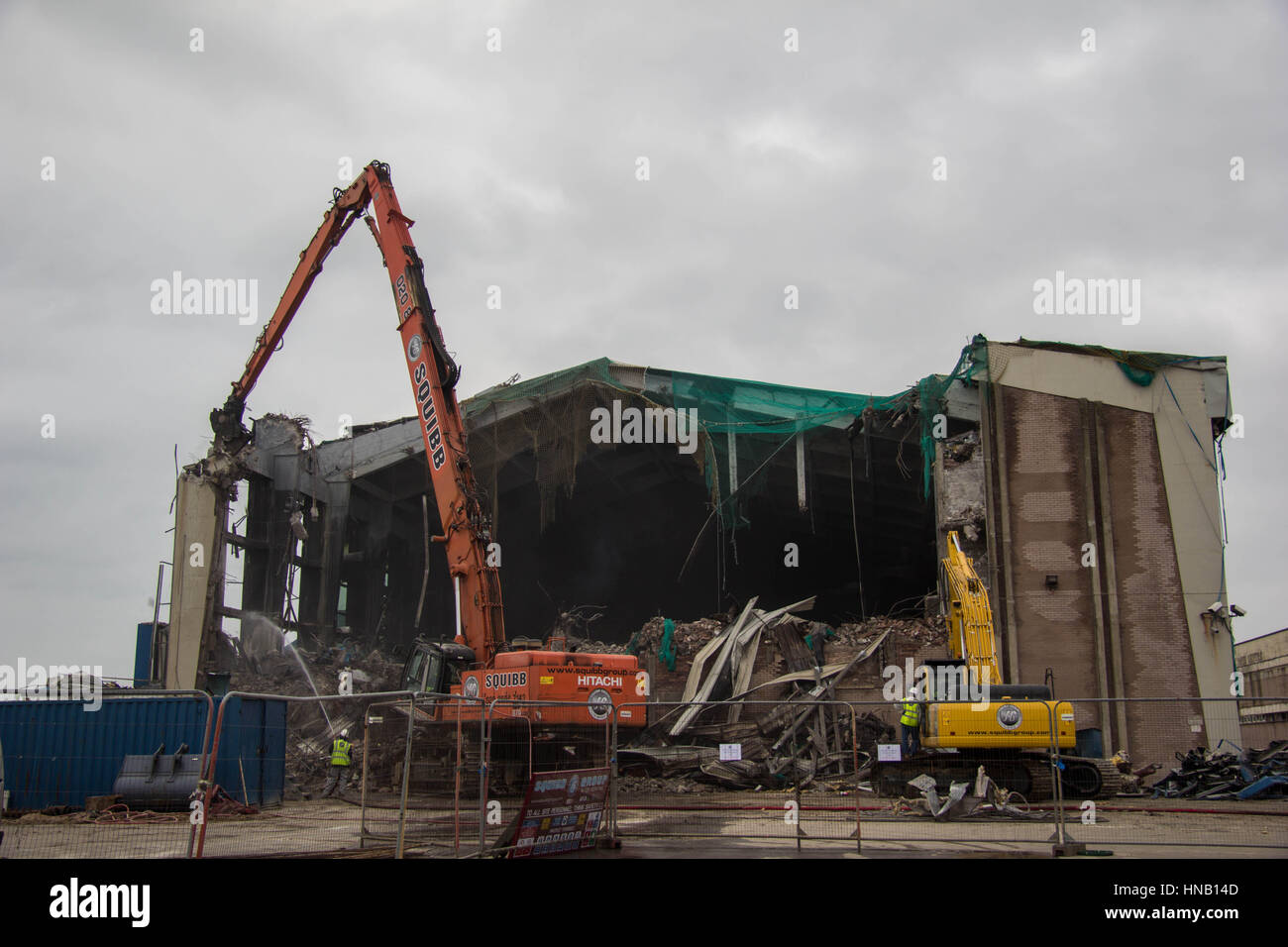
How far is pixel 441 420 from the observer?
19.6 meters

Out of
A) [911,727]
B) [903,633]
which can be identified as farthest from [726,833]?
[903,633]

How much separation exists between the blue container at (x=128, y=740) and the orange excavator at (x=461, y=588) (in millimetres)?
2774

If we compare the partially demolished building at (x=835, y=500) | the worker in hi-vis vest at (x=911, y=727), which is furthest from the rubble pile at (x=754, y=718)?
the partially demolished building at (x=835, y=500)

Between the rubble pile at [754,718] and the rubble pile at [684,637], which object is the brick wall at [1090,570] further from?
the rubble pile at [684,637]

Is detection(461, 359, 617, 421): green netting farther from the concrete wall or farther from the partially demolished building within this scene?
the concrete wall

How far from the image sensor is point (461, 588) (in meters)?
18.9
